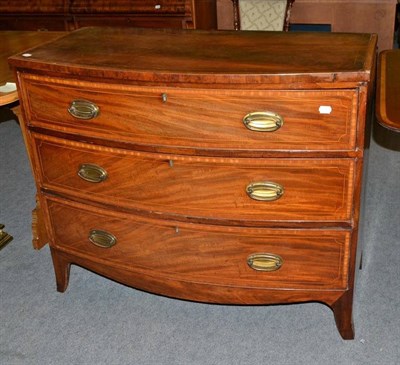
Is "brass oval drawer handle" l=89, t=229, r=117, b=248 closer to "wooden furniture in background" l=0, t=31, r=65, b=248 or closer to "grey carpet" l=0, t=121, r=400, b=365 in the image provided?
"grey carpet" l=0, t=121, r=400, b=365

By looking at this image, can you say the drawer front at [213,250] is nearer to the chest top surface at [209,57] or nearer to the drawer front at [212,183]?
the drawer front at [212,183]

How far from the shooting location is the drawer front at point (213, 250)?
239 cm

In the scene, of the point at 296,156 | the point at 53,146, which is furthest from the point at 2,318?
the point at 296,156

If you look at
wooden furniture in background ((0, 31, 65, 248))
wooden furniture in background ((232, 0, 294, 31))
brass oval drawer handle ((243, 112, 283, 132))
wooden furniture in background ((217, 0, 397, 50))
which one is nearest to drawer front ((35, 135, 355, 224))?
brass oval drawer handle ((243, 112, 283, 132))

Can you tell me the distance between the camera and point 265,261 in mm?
2459

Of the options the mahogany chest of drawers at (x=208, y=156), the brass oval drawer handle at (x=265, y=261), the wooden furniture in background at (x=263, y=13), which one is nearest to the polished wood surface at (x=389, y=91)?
the mahogany chest of drawers at (x=208, y=156)

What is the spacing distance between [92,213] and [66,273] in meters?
0.47

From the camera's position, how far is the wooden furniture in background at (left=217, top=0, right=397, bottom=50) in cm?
506

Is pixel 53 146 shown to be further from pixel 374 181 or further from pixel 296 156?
pixel 374 181

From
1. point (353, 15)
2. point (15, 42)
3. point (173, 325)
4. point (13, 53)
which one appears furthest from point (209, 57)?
point (353, 15)

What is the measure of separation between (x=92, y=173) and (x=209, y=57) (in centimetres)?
67

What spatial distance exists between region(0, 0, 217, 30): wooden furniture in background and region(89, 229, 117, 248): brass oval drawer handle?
2.62 metres

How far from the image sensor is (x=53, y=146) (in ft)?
8.45

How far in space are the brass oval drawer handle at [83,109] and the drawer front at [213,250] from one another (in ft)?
1.41
